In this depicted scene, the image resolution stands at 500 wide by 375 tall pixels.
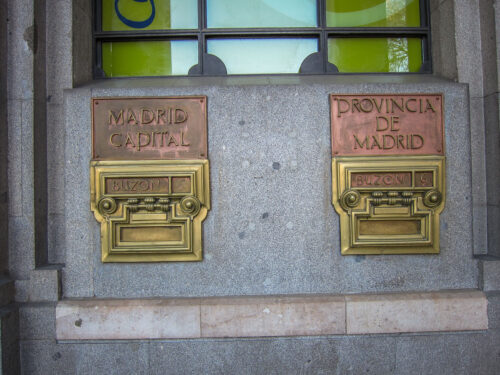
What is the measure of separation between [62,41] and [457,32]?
167 inches

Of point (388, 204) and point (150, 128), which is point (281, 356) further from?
point (150, 128)

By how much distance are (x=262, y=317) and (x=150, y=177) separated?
1.79 meters

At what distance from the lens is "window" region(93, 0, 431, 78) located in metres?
3.45

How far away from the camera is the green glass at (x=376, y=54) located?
3516mm

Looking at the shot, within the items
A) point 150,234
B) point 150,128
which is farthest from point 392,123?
point 150,234

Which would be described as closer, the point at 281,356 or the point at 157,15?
the point at 281,356

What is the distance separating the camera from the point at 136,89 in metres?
2.99

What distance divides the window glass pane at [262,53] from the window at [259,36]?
0.04ft

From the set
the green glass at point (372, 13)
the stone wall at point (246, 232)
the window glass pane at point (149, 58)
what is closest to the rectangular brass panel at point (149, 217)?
the stone wall at point (246, 232)

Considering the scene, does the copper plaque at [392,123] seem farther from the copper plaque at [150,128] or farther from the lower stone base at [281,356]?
the lower stone base at [281,356]

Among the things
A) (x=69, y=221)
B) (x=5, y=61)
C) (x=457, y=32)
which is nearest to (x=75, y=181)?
(x=69, y=221)

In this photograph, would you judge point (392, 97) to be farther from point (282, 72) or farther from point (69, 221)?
point (69, 221)

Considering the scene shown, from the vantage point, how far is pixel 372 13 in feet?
11.6

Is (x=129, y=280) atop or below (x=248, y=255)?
below
